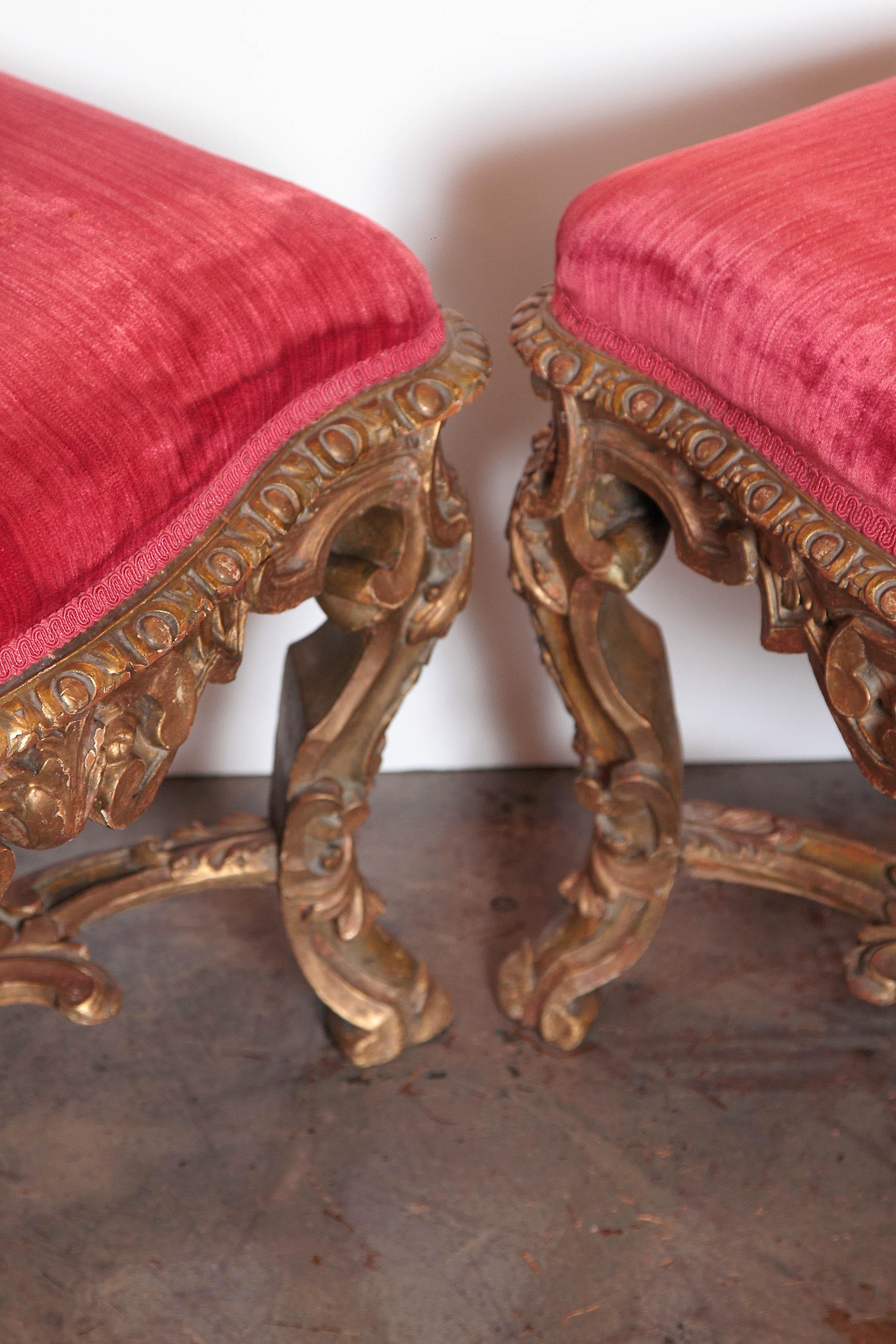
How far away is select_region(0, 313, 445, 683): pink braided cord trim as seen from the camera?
50 cm

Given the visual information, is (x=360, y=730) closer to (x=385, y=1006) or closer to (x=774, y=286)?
(x=385, y=1006)

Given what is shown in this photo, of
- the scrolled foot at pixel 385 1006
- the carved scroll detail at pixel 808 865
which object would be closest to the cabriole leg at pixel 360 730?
the scrolled foot at pixel 385 1006

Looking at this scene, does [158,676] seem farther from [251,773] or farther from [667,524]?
[251,773]

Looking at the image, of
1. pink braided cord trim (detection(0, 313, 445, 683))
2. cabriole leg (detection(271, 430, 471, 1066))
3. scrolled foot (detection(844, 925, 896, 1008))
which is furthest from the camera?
scrolled foot (detection(844, 925, 896, 1008))

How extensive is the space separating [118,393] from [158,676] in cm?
12

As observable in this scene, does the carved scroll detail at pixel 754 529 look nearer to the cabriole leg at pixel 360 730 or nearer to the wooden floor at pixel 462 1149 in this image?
the cabriole leg at pixel 360 730

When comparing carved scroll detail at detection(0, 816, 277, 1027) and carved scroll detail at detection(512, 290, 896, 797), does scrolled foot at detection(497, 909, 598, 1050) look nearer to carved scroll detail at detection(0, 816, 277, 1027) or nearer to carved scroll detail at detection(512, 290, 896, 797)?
carved scroll detail at detection(0, 816, 277, 1027)

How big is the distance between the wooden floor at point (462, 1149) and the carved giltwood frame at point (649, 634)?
7cm

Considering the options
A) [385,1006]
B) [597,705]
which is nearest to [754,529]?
[597,705]

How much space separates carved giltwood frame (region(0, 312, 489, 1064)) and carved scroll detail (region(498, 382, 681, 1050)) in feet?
0.19

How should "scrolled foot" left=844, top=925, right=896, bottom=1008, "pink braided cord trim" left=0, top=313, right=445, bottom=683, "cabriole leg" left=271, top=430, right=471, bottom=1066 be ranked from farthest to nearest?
"scrolled foot" left=844, top=925, right=896, bottom=1008 → "cabriole leg" left=271, top=430, right=471, bottom=1066 → "pink braided cord trim" left=0, top=313, right=445, bottom=683

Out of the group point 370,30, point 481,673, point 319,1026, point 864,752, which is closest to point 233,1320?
point 319,1026

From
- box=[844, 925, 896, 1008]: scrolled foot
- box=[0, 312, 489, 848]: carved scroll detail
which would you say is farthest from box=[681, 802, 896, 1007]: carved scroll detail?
box=[0, 312, 489, 848]: carved scroll detail

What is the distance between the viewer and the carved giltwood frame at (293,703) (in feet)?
1.74
